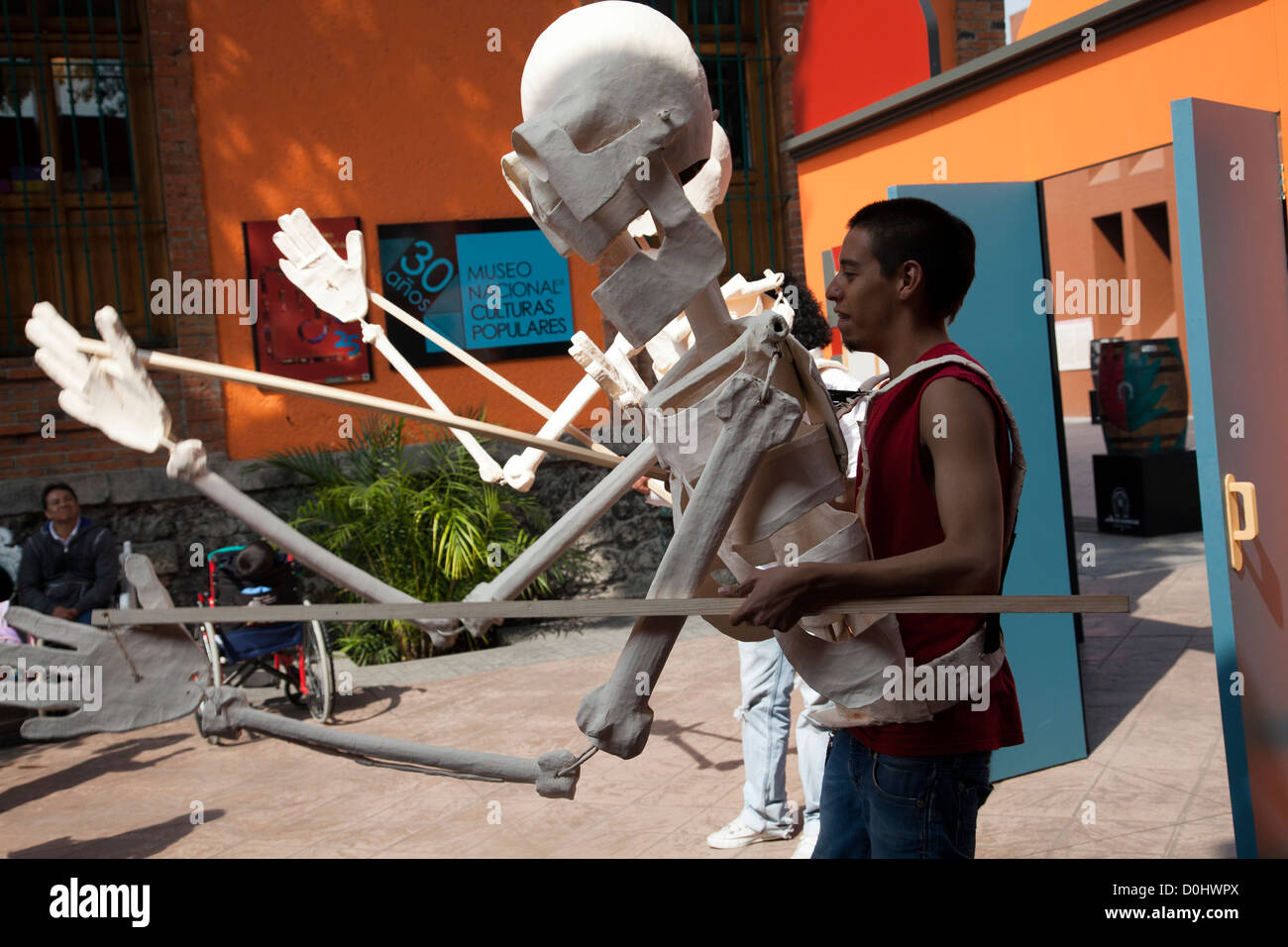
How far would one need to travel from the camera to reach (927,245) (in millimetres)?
1873

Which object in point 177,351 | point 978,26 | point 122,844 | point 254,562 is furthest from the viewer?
point 978,26

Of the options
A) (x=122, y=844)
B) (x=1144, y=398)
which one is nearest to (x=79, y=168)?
(x=122, y=844)

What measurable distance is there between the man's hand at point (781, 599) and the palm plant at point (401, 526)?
5678 mm

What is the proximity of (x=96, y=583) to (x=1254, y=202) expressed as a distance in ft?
19.8

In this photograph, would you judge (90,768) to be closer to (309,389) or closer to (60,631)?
(60,631)

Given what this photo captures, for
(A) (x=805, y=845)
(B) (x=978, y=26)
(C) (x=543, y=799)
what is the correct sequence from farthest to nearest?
1. (B) (x=978, y=26)
2. (C) (x=543, y=799)
3. (A) (x=805, y=845)

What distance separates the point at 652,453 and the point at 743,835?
2.38 metres

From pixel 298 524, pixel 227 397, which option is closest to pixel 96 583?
pixel 298 524

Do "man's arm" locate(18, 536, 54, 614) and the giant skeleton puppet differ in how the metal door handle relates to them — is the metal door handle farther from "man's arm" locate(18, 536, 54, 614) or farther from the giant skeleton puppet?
"man's arm" locate(18, 536, 54, 614)

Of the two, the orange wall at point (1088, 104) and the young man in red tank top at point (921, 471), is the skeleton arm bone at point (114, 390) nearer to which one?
the young man in red tank top at point (921, 471)

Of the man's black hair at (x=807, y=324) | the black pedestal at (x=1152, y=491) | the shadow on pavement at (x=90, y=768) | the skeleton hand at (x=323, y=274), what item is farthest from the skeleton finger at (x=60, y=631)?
the black pedestal at (x=1152, y=491)

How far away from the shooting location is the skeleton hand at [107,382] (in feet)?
6.63

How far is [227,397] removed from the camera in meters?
8.06
